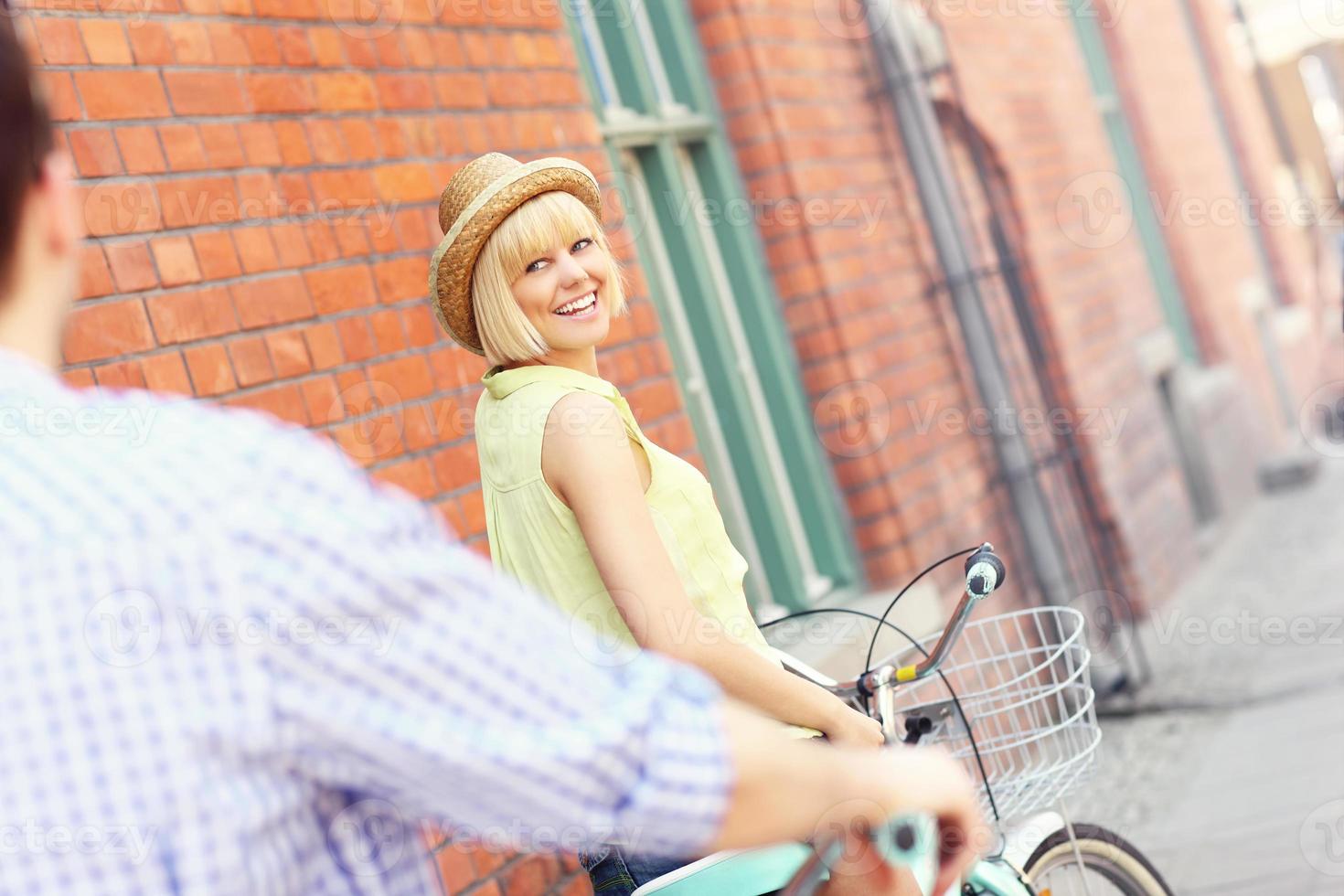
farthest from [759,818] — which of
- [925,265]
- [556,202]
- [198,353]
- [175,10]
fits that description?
[925,265]

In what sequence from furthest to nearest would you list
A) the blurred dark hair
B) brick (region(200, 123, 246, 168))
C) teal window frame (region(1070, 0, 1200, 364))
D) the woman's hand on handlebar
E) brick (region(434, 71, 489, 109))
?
1. teal window frame (region(1070, 0, 1200, 364))
2. brick (region(434, 71, 489, 109))
3. brick (region(200, 123, 246, 168))
4. the woman's hand on handlebar
5. the blurred dark hair

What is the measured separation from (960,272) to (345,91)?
135 inches

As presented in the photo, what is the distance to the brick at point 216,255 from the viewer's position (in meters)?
3.08

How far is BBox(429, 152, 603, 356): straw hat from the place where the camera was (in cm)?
247

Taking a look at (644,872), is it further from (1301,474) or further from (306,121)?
(1301,474)

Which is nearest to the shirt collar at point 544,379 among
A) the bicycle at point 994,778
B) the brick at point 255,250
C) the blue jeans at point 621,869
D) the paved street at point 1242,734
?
the bicycle at point 994,778

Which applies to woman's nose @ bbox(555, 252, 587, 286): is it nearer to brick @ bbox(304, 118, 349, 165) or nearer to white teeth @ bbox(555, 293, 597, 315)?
white teeth @ bbox(555, 293, 597, 315)

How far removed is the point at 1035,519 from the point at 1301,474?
5325mm

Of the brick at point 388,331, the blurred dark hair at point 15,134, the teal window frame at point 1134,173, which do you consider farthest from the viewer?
the teal window frame at point 1134,173

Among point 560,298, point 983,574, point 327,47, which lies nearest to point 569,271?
point 560,298

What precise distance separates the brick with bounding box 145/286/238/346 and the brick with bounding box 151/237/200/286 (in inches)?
1.1

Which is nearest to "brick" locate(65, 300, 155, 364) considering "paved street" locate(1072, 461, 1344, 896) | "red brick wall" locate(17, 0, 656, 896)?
"red brick wall" locate(17, 0, 656, 896)

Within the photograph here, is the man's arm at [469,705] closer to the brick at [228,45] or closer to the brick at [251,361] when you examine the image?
the brick at [251,361]

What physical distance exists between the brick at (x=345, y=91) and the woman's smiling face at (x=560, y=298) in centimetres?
125
